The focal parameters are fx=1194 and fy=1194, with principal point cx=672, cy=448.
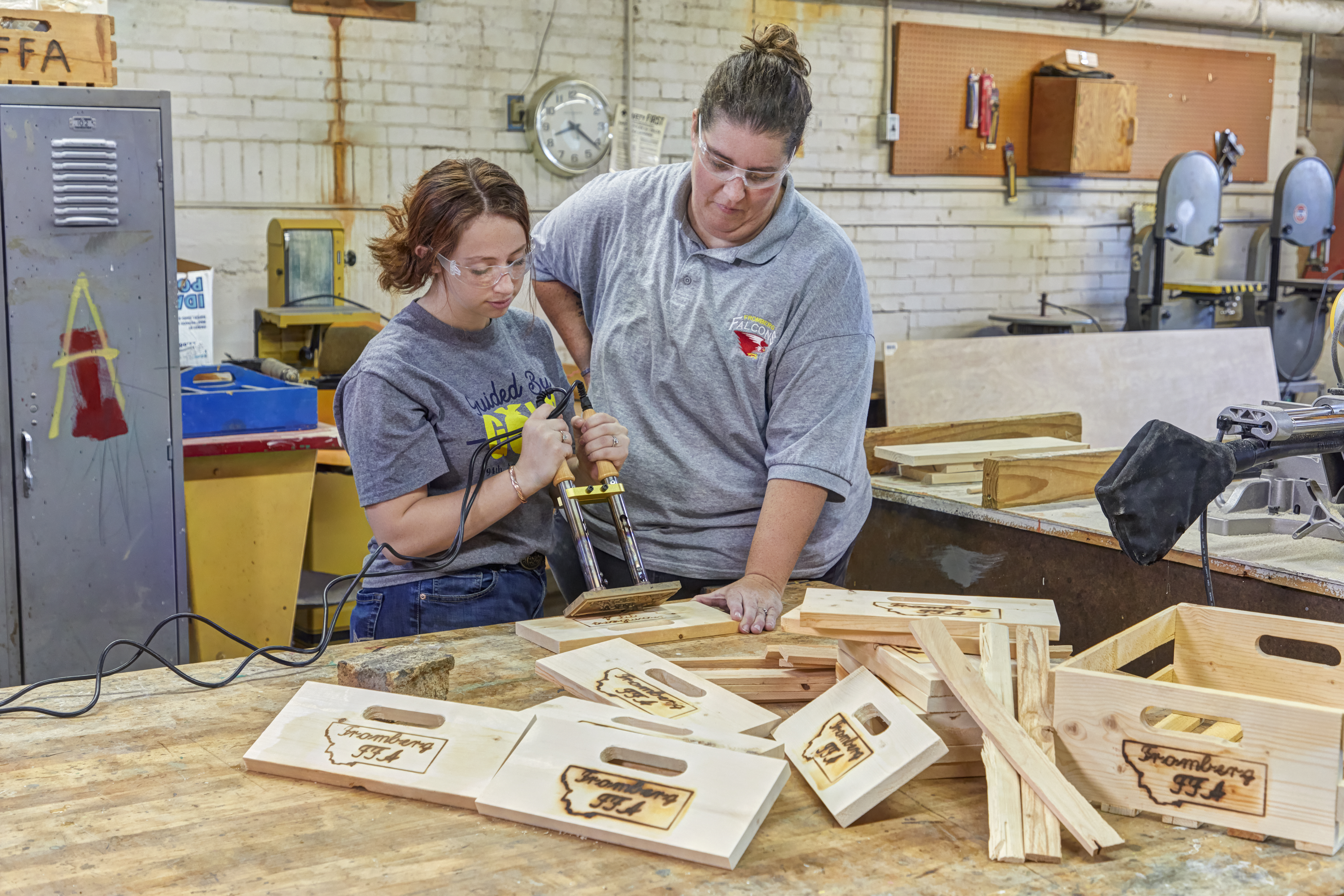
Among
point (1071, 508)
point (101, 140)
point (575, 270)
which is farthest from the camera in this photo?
point (101, 140)

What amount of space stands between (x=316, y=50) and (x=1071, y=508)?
3.88m

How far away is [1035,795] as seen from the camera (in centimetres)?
121

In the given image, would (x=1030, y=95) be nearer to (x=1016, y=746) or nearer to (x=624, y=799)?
(x=1016, y=746)

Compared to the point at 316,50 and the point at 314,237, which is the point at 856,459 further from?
the point at 316,50

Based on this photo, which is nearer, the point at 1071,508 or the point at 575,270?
the point at 575,270

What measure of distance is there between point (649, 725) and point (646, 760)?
0.09 metres

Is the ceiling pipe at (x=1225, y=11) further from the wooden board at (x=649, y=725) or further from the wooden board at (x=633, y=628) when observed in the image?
the wooden board at (x=649, y=725)

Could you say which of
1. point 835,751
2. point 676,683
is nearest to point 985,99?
point 676,683

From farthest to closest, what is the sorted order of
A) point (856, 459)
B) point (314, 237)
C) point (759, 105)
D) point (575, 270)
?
1. point (314, 237)
2. point (575, 270)
3. point (856, 459)
4. point (759, 105)

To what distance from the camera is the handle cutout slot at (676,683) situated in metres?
1.49

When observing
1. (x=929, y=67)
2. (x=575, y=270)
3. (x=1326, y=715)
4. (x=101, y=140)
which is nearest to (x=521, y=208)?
(x=575, y=270)

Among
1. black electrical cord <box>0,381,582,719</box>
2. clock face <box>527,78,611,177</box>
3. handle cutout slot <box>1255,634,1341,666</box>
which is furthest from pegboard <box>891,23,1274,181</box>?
black electrical cord <box>0,381,582,719</box>

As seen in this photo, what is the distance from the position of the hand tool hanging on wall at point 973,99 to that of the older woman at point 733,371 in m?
4.96

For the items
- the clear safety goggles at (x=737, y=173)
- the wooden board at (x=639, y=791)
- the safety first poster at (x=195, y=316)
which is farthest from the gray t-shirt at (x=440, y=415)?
the safety first poster at (x=195, y=316)
